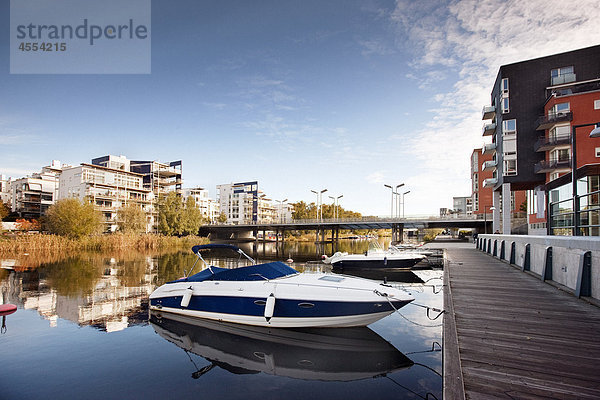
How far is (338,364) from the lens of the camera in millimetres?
7688

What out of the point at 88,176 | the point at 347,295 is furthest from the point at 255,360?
the point at 88,176

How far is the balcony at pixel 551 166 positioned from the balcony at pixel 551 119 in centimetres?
371

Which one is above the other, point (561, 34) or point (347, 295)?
point (561, 34)

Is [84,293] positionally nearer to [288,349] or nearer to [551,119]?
[288,349]

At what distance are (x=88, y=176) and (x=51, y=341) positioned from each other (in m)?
67.1

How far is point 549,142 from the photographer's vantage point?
31.8m

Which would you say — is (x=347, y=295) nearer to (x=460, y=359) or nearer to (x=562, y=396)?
(x=460, y=359)

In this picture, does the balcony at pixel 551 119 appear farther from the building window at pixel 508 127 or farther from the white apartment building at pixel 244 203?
the white apartment building at pixel 244 203

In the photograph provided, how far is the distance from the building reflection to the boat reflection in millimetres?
2237

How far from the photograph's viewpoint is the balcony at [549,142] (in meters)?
30.8

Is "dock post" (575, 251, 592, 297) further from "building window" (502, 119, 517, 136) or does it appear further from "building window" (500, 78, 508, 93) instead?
"building window" (500, 78, 508, 93)

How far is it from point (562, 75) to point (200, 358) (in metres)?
41.0

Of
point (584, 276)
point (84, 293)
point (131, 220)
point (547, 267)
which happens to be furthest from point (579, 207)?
point (131, 220)

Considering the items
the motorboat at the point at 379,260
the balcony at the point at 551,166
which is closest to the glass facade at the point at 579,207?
the motorboat at the point at 379,260
